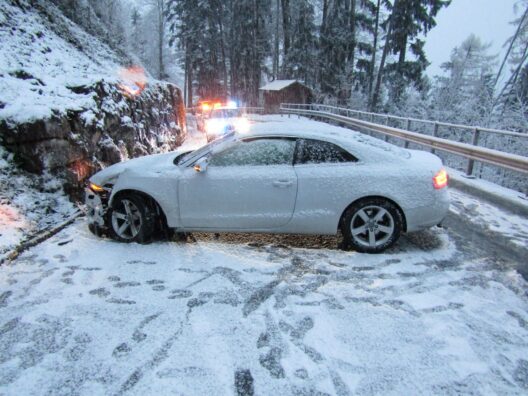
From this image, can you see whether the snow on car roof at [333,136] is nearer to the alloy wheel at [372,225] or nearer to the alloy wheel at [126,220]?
the alloy wheel at [372,225]

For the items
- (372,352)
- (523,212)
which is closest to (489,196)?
(523,212)

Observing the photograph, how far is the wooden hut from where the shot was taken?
129 ft

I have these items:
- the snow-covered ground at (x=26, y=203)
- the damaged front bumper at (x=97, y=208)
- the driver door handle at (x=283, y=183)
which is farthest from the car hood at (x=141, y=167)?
the driver door handle at (x=283, y=183)

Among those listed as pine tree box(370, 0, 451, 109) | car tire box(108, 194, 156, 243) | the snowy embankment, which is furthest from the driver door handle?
pine tree box(370, 0, 451, 109)

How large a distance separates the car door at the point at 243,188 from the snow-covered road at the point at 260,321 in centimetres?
38

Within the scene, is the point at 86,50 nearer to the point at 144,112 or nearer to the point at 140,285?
Answer: the point at 144,112

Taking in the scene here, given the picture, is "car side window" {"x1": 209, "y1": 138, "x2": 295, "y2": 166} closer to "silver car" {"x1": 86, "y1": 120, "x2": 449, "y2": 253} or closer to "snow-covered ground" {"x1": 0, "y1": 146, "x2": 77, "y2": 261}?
"silver car" {"x1": 86, "y1": 120, "x2": 449, "y2": 253}

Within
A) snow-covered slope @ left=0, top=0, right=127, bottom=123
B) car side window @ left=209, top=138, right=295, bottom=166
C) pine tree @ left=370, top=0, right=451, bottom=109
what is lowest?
car side window @ left=209, top=138, right=295, bottom=166

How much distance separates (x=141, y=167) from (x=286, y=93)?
36746mm

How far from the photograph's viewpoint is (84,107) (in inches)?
306

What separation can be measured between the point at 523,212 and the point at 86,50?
48.3ft

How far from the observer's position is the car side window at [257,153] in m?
4.69

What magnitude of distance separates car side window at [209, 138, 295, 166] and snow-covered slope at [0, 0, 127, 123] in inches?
149

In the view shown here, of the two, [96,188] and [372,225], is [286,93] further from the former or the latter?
[372,225]
